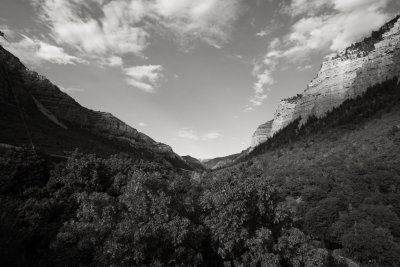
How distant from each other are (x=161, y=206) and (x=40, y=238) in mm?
12808

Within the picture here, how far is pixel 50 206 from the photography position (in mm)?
26906

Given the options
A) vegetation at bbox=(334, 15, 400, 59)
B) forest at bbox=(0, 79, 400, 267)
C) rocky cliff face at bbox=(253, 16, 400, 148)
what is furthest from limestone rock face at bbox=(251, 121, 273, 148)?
forest at bbox=(0, 79, 400, 267)

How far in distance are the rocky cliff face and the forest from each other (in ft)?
141

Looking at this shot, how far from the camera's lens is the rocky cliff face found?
301 feet

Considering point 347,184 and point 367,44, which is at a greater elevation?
point 367,44

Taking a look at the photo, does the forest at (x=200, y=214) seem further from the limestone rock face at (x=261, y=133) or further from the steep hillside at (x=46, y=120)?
the limestone rock face at (x=261, y=133)

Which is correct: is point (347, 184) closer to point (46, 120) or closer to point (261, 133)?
point (46, 120)

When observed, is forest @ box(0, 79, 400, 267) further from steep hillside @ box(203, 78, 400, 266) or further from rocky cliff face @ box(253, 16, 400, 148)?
rocky cliff face @ box(253, 16, 400, 148)

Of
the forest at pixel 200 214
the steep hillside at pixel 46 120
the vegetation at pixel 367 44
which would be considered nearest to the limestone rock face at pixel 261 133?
the steep hillside at pixel 46 120

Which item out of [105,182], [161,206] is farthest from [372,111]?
[161,206]

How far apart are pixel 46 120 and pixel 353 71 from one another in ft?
336

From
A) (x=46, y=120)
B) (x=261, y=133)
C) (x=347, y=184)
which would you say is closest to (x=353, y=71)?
(x=347, y=184)

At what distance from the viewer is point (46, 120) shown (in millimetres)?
97500

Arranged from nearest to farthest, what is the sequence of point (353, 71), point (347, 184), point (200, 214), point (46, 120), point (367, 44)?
1. point (200, 214)
2. point (347, 184)
3. point (46, 120)
4. point (353, 71)
5. point (367, 44)
